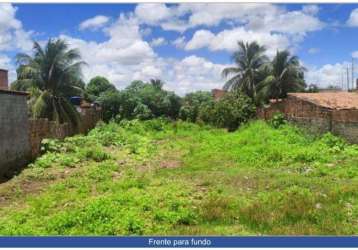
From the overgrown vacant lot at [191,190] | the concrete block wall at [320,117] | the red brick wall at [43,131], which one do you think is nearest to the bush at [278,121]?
the concrete block wall at [320,117]

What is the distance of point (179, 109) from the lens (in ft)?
132

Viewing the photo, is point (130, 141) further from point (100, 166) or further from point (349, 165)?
point (349, 165)

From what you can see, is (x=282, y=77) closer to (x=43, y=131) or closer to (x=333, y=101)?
(x=333, y=101)

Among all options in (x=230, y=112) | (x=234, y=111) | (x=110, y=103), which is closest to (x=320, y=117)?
(x=234, y=111)

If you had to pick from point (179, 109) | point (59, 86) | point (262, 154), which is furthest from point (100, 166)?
point (179, 109)

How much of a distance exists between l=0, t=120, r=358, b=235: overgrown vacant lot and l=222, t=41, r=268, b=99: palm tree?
15052 millimetres

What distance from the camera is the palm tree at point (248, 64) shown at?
112 ft

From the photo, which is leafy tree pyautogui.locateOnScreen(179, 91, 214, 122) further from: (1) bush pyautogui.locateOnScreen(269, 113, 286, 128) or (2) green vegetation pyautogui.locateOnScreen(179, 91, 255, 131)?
(1) bush pyautogui.locateOnScreen(269, 113, 286, 128)

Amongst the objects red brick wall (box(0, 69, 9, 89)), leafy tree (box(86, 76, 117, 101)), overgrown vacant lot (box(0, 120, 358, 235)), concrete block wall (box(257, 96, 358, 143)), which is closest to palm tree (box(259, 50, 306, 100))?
concrete block wall (box(257, 96, 358, 143))

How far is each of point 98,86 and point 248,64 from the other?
15287 mm

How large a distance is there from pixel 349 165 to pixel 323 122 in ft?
19.3

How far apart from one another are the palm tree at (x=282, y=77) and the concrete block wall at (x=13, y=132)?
19638 millimetres

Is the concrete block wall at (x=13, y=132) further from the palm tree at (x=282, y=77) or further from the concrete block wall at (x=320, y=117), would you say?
the palm tree at (x=282, y=77)


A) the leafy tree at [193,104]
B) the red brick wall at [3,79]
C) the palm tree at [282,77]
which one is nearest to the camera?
the red brick wall at [3,79]
